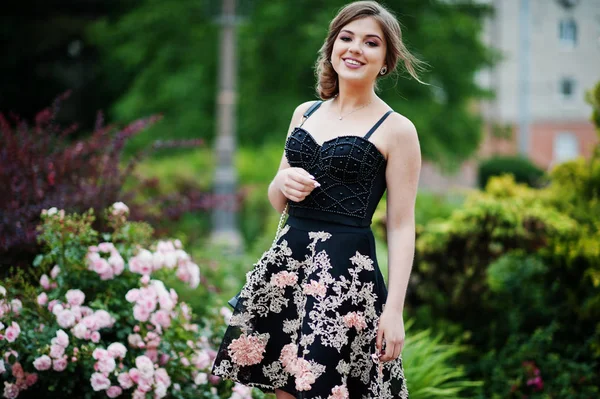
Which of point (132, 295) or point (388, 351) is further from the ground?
point (132, 295)

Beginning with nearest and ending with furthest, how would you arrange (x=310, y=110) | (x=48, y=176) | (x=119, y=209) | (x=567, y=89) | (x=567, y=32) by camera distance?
→ 1. (x=310, y=110)
2. (x=119, y=209)
3. (x=48, y=176)
4. (x=567, y=32)
5. (x=567, y=89)

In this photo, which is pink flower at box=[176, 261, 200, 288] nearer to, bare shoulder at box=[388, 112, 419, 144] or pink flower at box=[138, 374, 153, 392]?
pink flower at box=[138, 374, 153, 392]

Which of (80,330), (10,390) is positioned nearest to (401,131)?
(80,330)

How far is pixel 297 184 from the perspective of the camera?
8.82ft

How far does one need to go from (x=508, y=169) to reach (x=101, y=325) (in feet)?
51.6

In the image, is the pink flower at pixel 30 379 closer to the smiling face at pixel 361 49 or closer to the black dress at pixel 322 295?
the black dress at pixel 322 295

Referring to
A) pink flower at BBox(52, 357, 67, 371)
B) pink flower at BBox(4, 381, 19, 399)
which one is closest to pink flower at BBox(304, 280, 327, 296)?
pink flower at BBox(52, 357, 67, 371)

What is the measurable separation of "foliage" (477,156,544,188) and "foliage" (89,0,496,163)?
615 millimetres

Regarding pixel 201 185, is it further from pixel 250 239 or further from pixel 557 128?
pixel 557 128

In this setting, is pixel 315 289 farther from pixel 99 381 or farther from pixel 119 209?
pixel 119 209

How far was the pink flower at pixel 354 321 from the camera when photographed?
8.70 feet

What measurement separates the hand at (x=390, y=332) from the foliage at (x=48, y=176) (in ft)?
6.86

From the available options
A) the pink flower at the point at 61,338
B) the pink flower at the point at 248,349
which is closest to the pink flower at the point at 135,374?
the pink flower at the point at 61,338

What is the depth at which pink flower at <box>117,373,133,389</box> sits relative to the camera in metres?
3.39
